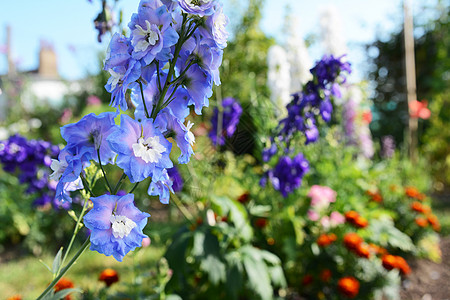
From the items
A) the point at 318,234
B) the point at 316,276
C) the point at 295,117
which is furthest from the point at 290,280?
the point at 295,117

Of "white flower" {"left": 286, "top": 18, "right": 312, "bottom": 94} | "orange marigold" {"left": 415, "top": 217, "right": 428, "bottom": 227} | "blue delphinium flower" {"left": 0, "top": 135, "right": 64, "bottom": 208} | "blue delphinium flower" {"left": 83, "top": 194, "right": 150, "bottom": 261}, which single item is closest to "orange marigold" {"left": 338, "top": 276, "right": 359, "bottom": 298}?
"orange marigold" {"left": 415, "top": 217, "right": 428, "bottom": 227}

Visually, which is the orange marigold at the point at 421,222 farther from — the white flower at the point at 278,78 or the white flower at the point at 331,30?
the white flower at the point at 331,30

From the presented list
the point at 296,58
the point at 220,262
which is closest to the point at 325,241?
the point at 220,262

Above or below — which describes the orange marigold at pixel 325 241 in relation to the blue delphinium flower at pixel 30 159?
below

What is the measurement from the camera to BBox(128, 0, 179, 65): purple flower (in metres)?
0.77

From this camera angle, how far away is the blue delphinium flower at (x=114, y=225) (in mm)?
750

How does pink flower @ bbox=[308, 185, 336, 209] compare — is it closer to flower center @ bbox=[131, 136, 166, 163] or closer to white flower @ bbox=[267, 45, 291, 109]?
white flower @ bbox=[267, 45, 291, 109]

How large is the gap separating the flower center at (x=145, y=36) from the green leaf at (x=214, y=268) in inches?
49.4

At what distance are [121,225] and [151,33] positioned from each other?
1.22ft

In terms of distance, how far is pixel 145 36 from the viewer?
2.55 ft

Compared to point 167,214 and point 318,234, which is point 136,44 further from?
point 167,214

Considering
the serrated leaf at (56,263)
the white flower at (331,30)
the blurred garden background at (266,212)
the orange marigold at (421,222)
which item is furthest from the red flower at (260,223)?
the white flower at (331,30)

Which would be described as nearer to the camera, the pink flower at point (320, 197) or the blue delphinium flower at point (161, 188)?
the blue delphinium flower at point (161, 188)

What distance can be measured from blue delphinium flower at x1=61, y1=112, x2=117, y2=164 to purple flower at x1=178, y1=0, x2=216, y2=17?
0.26m
